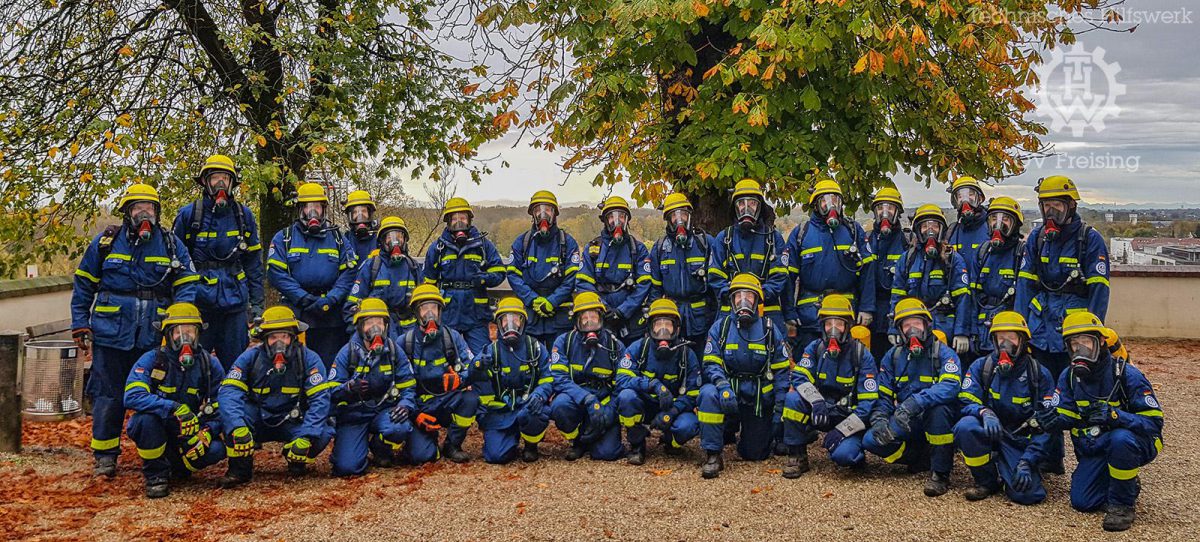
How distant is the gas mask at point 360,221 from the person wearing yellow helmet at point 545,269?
4.65 ft

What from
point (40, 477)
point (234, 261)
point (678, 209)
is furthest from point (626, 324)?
point (40, 477)

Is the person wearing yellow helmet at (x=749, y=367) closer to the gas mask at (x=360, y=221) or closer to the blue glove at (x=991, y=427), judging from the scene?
the blue glove at (x=991, y=427)

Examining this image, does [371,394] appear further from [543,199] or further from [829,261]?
[829,261]

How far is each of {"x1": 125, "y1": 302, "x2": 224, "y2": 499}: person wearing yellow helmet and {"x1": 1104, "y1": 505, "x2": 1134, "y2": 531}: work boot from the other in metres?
6.23

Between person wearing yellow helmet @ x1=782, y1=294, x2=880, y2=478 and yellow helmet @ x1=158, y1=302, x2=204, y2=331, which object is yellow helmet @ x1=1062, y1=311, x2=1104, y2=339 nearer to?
person wearing yellow helmet @ x1=782, y1=294, x2=880, y2=478

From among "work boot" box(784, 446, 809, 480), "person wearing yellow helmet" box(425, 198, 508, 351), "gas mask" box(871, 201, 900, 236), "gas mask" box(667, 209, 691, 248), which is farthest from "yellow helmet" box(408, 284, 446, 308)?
"gas mask" box(871, 201, 900, 236)

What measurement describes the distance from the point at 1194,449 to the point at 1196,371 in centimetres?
554

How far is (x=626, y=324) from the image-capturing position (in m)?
8.98

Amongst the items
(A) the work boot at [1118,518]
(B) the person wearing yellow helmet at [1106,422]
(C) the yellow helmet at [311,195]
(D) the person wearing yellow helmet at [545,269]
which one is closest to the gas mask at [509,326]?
(D) the person wearing yellow helmet at [545,269]

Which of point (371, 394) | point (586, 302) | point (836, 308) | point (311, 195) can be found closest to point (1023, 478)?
point (836, 308)

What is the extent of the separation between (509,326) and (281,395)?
6.32 feet

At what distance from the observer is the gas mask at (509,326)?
8125 millimetres

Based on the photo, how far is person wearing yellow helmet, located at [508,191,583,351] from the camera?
906cm

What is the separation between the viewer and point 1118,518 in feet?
19.7
